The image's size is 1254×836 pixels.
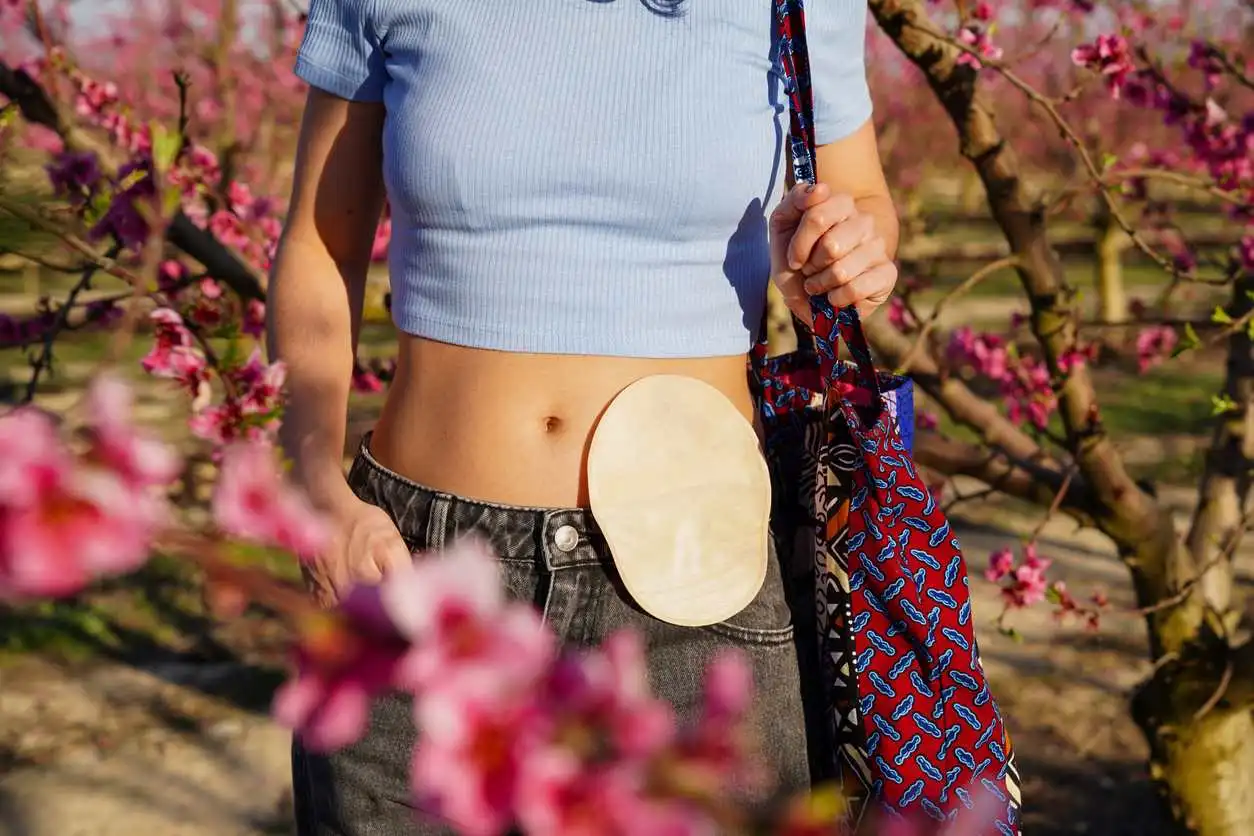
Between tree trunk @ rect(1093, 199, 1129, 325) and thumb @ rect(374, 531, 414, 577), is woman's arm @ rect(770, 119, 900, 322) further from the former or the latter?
tree trunk @ rect(1093, 199, 1129, 325)

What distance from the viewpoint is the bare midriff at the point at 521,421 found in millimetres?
1398

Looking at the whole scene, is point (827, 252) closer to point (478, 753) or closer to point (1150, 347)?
point (478, 753)

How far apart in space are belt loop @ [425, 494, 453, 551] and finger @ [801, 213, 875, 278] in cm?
49

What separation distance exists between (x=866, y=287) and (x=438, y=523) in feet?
1.79

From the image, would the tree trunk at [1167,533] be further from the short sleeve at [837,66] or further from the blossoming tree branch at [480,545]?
the short sleeve at [837,66]

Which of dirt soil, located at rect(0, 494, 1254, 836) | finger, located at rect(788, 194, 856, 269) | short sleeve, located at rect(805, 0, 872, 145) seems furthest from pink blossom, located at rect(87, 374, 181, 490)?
dirt soil, located at rect(0, 494, 1254, 836)

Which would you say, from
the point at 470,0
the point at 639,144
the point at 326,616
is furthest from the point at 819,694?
the point at 326,616

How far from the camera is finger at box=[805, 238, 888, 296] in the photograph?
1.28 m

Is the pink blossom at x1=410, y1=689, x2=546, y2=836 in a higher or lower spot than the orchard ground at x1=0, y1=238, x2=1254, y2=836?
higher

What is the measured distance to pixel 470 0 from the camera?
140cm

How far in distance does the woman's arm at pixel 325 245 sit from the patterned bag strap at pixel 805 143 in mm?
508

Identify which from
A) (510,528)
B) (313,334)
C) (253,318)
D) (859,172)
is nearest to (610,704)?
(510,528)

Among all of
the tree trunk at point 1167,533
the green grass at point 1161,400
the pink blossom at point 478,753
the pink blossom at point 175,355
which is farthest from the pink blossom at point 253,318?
the green grass at point 1161,400

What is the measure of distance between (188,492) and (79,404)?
5.63 m
